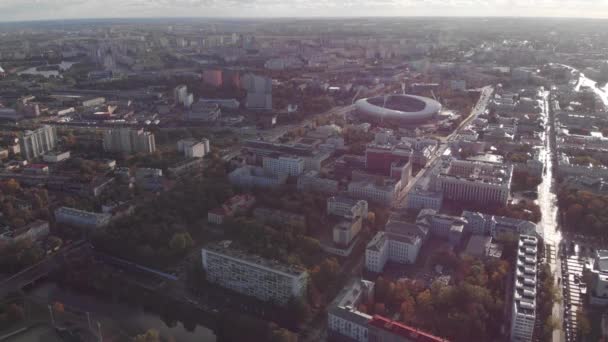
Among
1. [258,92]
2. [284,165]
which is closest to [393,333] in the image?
[284,165]

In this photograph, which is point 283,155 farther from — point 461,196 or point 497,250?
point 497,250

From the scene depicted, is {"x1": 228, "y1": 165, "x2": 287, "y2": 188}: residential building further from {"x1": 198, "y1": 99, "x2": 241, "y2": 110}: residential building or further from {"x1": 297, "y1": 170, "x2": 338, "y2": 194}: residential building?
{"x1": 198, "y1": 99, "x2": 241, "y2": 110}: residential building

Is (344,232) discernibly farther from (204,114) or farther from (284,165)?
(204,114)

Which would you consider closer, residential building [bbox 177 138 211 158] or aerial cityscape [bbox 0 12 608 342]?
aerial cityscape [bbox 0 12 608 342]

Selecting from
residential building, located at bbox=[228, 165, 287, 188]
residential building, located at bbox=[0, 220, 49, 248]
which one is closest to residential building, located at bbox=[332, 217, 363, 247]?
residential building, located at bbox=[228, 165, 287, 188]

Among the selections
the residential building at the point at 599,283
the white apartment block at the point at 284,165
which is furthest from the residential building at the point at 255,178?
the residential building at the point at 599,283

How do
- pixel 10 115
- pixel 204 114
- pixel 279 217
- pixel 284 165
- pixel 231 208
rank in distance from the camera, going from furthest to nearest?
1. pixel 10 115
2. pixel 204 114
3. pixel 284 165
4. pixel 231 208
5. pixel 279 217

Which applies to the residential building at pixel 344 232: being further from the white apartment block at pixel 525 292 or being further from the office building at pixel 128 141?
the office building at pixel 128 141

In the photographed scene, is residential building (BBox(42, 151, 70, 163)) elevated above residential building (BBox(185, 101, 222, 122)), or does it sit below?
below
